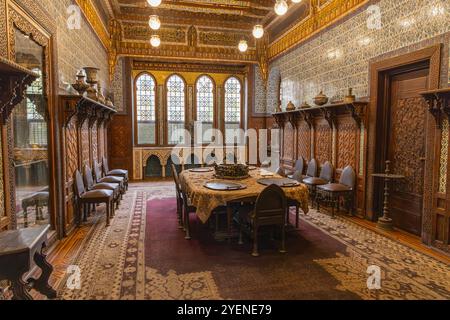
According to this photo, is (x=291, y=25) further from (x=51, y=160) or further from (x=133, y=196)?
(x=51, y=160)

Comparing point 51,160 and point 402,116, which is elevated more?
point 402,116

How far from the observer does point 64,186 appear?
461 cm

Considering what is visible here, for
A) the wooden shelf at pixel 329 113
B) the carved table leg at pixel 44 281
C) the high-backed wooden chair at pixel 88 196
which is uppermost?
the wooden shelf at pixel 329 113

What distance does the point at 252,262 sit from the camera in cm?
366

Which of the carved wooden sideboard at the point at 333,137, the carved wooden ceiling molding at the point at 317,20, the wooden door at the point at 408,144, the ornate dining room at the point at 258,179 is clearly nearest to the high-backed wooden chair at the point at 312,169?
the ornate dining room at the point at 258,179

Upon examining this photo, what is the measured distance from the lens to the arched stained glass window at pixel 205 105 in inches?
418

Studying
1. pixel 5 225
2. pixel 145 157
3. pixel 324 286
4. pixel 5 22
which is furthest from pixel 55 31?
pixel 145 157

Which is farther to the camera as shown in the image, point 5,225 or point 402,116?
point 402,116

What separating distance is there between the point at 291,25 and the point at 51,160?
22.1 feet

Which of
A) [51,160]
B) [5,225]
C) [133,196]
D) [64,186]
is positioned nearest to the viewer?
[5,225]

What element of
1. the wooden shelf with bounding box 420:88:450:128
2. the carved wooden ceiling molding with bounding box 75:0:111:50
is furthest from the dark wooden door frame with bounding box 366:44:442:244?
the carved wooden ceiling molding with bounding box 75:0:111:50

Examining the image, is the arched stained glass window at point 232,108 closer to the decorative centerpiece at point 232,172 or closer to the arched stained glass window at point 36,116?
the decorative centerpiece at point 232,172

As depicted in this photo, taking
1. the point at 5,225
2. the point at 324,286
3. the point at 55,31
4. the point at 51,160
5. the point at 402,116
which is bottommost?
the point at 324,286

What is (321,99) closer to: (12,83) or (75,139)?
(75,139)
